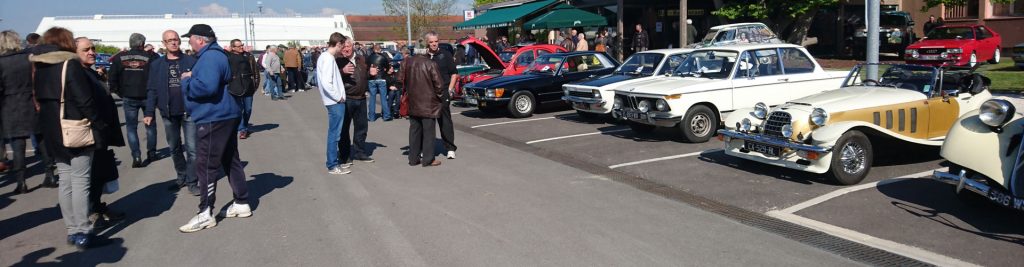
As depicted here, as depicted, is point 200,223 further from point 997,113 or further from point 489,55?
point 489,55

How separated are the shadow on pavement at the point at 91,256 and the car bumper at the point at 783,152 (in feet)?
20.1

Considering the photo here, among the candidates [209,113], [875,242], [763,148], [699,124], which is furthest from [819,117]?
[209,113]

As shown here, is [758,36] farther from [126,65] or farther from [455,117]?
[126,65]

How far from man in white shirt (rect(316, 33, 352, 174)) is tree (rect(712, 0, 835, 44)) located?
17.3 meters

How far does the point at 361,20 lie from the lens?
11406 cm

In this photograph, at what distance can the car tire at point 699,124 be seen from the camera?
33.5 ft

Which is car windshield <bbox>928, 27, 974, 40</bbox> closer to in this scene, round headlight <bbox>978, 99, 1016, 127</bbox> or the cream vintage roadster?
the cream vintage roadster

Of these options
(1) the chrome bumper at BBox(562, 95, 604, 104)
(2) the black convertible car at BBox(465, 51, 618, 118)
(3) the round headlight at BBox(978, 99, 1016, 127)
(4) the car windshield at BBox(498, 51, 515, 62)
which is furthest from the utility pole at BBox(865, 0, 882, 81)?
(4) the car windshield at BBox(498, 51, 515, 62)

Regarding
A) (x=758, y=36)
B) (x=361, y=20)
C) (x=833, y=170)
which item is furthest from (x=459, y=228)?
(x=361, y=20)

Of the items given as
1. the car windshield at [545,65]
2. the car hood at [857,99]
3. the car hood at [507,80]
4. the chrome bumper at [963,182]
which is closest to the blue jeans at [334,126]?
the car hood at [857,99]

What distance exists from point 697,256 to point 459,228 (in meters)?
1.95

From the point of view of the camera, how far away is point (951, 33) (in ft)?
70.6

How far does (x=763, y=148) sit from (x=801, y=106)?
0.65 metres

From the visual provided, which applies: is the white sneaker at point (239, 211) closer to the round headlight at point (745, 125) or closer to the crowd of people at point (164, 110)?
the crowd of people at point (164, 110)
